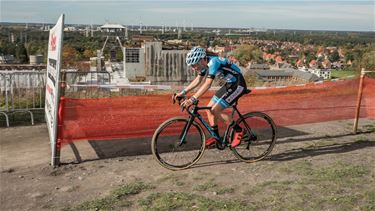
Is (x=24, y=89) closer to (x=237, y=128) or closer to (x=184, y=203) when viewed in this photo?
(x=237, y=128)

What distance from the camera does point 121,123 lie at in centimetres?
669

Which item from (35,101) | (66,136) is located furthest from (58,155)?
(35,101)

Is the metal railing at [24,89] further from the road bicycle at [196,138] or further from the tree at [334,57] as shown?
the tree at [334,57]

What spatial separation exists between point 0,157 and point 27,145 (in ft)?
2.15

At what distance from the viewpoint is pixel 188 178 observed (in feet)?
17.2

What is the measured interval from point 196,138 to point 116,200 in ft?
6.36

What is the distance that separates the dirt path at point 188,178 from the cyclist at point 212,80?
2.03ft

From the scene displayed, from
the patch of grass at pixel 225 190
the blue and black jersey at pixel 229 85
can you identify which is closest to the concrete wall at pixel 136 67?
the blue and black jersey at pixel 229 85

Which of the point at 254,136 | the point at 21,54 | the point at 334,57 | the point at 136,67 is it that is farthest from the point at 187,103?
the point at 334,57

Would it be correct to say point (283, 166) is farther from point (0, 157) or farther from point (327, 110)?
point (0, 157)

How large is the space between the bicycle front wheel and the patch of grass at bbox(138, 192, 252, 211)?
1052 millimetres

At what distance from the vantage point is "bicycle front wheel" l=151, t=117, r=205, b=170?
5.52 m

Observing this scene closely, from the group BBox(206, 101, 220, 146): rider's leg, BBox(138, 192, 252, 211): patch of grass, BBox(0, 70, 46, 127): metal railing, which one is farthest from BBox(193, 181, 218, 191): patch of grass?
BBox(0, 70, 46, 127): metal railing

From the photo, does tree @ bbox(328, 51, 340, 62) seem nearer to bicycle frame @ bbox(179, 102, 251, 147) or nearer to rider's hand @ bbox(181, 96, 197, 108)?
bicycle frame @ bbox(179, 102, 251, 147)
